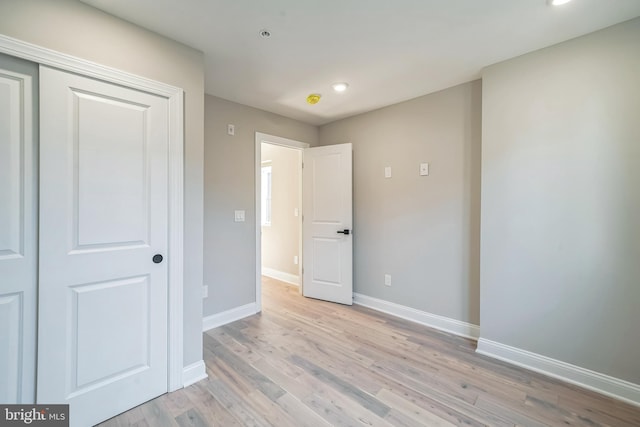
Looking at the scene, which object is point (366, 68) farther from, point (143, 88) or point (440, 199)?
point (143, 88)

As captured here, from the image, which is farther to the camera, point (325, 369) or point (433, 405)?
point (325, 369)

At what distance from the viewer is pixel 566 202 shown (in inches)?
75.4

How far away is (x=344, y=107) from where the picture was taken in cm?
319

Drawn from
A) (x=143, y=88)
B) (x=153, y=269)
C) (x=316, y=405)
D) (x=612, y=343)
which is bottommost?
(x=316, y=405)

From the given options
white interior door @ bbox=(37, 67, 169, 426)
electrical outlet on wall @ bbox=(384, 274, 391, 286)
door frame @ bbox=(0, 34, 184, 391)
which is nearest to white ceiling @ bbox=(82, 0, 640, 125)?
door frame @ bbox=(0, 34, 184, 391)

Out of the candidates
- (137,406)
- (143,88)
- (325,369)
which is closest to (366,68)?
(143,88)

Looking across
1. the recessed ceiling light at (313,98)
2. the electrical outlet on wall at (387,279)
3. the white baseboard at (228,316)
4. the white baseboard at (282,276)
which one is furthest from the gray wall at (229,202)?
the electrical outlet on wall at (387,279)

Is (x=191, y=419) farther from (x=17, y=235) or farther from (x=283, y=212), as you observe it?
(x=283, y=212)

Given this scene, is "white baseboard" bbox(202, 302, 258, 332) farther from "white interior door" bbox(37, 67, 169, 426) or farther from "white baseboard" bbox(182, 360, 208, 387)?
"white interior door" bbox(37, 67, 169, 426)

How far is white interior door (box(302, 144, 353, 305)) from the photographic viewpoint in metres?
3.43

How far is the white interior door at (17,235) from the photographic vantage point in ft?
4.26

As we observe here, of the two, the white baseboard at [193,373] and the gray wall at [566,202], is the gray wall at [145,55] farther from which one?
the gray wall at [566,202]

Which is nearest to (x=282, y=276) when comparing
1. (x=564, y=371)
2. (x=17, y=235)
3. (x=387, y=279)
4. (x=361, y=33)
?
(x=387, y=279)

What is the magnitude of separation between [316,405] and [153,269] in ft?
4.48
